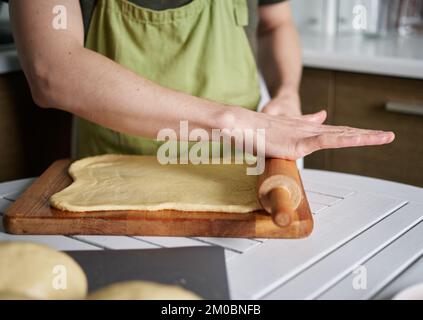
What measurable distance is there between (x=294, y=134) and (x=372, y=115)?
793 millimetres

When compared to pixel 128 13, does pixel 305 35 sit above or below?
below

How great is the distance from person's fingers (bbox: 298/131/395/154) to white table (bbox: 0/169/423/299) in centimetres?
8

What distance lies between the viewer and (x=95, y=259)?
70cm

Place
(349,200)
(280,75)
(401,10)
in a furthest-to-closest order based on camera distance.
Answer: (401,10) → (280,75) → (349,200)

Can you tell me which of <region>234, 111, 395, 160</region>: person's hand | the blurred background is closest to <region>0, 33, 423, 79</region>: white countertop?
the blurred background

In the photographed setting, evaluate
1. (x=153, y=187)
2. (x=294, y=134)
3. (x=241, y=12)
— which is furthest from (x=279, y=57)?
(x=153, y=187)

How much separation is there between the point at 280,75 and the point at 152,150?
0.42 metres

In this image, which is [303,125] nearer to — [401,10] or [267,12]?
[267,12]

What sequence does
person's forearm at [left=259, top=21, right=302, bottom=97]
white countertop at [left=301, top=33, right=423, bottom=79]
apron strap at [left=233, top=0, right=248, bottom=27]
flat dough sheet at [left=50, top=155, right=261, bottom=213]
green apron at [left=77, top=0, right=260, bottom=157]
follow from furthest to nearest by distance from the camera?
white countertop at [left=301, top=33, right=423, bottom=79], person's forearm at [left=259, top=21, right=302, bottom=97], apron strap at [left=233, top=0, right=248, bottom=27], green apron at [left=77, top=0, right=260, bottom=157], flat dough sheet at [left=50, top=155, right=261, bottom=213]

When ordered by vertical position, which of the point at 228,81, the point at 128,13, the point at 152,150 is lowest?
the point at 152,150

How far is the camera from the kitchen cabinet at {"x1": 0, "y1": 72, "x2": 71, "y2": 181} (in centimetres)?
147

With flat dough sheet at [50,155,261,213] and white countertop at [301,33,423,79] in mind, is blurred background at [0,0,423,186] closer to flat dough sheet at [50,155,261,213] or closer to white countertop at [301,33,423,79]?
white countertop at [301,33,423,79]

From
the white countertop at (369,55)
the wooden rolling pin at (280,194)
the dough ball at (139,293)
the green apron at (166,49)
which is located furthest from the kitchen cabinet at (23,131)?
the dough ball at (139,293)
